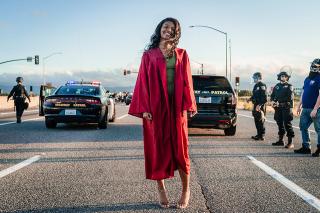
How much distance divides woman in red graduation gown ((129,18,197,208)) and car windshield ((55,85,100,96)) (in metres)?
10.5

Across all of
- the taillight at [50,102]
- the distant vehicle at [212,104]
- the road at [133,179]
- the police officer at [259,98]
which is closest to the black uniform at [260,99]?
the police officer at [259,98]

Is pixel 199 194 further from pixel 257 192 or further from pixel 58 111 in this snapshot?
pixel 58 111

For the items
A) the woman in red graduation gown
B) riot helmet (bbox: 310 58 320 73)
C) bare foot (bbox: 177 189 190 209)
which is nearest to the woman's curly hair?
the woman in red graduation gown

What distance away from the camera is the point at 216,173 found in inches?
276

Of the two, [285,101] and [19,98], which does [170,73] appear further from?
[19,98]

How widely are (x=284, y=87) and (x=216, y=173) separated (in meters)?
4.60

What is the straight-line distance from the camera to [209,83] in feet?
41.9

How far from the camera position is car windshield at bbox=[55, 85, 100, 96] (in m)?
15.2

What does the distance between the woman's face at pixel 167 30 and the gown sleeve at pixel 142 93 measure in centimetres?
27

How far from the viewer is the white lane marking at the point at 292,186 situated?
5258 millimetres

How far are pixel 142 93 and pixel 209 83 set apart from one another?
26.4 feet

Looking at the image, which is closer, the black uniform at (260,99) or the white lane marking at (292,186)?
the white lane marking at (292,186)

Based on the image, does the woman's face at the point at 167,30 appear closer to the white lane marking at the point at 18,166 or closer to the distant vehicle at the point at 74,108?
the white lane marking at the point at 18,166

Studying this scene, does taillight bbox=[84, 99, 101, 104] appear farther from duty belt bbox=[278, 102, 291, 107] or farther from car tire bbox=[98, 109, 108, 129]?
duty belt bbox=[278, 102, 291, 107]
